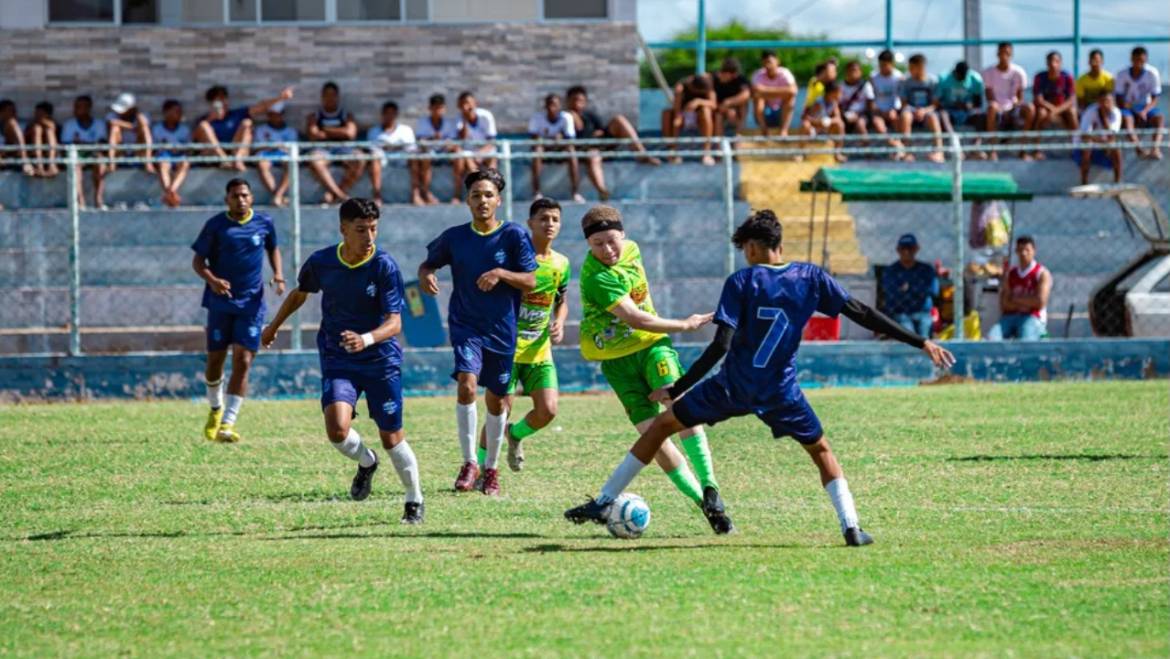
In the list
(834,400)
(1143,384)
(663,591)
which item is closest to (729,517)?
(663,591)

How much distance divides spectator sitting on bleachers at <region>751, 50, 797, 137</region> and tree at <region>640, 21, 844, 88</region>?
50721 mm

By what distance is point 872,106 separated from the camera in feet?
86.2

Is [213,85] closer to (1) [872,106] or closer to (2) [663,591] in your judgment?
(1) [872,106]

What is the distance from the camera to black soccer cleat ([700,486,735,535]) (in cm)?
972

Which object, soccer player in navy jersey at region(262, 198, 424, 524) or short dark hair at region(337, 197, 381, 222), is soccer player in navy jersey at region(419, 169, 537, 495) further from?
short dark hair at region(337, 197, 381, 222)

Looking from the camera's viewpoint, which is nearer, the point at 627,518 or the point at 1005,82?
the point at 627,518

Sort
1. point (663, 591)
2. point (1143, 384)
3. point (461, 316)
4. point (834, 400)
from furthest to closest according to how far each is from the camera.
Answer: point (1143, 384) < point (834, 400) < point (461, 316) < point (663, 591)

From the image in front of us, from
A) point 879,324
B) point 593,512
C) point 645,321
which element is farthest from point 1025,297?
point 593,512

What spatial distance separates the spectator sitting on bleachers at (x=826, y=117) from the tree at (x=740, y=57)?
50744 millimetres

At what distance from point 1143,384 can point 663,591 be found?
524 inches

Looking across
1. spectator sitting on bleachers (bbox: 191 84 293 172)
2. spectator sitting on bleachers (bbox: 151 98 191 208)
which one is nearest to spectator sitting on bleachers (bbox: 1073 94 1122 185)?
spectator sitting on bleachers (bbox: 191 84 293 172)

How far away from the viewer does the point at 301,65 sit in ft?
88.1

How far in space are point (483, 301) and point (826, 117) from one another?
14.9 meters

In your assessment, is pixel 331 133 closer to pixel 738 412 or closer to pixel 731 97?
pixel 731 97
